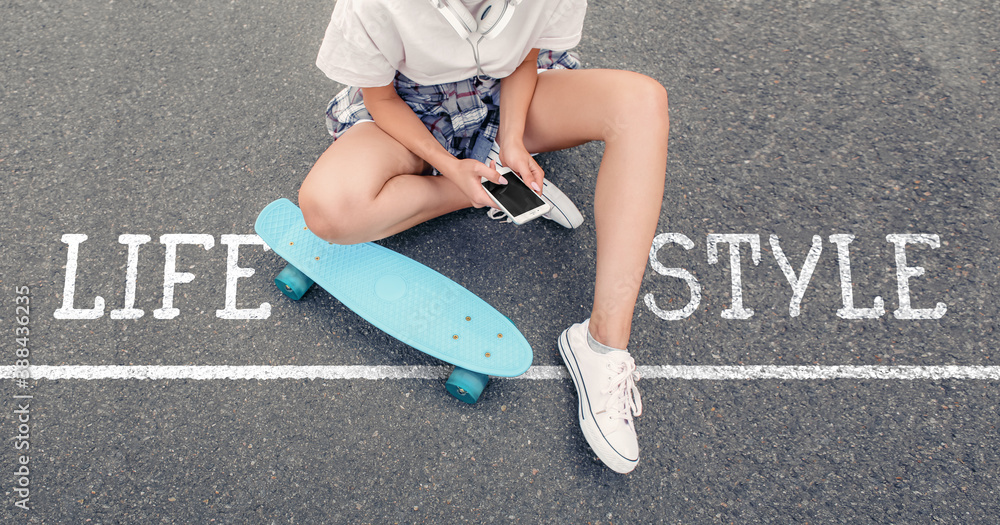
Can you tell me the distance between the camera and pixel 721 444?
204cm

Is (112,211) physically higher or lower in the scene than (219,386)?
higher

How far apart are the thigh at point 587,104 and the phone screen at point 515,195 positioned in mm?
233

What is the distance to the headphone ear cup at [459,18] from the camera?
145 centimetres

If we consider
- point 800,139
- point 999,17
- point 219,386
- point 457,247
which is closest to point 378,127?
point 457,247

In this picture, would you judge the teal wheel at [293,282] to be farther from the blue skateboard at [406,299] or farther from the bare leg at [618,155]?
the bare leg at [618,155]

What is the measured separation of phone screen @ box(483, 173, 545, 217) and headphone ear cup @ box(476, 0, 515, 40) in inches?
18.6

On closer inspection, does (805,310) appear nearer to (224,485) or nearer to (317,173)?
(317,173)

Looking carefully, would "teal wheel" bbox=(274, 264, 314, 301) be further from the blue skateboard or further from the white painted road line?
the white painted road line

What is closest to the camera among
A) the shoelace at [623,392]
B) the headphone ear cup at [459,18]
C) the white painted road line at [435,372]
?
the headphone ear cup at [459,18]

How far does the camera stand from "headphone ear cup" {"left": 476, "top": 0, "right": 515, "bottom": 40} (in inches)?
59.1

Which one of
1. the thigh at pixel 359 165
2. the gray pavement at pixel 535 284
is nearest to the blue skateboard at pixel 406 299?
the gray pavement at pixel 535 284

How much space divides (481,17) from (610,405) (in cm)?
130

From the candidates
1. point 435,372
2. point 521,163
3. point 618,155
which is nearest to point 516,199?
point 521,163

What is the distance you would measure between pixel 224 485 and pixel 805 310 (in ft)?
7.43
